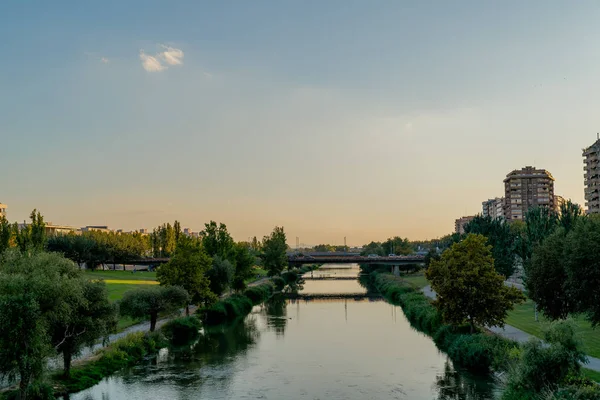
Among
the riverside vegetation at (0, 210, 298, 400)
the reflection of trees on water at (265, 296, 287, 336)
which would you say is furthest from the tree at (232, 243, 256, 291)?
the riverside vegetation at (0, 210, 298, 400)

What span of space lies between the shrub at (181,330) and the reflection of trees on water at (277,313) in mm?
8785

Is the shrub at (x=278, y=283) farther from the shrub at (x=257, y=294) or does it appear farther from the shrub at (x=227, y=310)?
the shrub at (x=227, y=310)

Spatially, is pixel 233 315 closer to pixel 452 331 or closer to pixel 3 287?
pixel 452 331

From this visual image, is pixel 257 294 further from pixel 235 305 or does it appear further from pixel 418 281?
pixel 418 281

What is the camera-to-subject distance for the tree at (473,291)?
1608 inches

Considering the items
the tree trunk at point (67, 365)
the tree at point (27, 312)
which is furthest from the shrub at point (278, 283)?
the tree at point (27, 312)

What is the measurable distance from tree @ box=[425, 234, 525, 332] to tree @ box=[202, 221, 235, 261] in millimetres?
41238

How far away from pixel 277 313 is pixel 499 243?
31859 mm

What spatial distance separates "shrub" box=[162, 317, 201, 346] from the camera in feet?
167

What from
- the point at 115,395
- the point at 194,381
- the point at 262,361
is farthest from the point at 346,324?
the point at 115,395

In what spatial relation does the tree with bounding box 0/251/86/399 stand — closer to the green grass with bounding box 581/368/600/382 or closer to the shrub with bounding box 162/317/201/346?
the shrub with bounding box 162/317/201/346

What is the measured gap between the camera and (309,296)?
320 ft

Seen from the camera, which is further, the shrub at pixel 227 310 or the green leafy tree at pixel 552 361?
the shrub at pixel 227 310

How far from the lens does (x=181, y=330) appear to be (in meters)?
52.7
